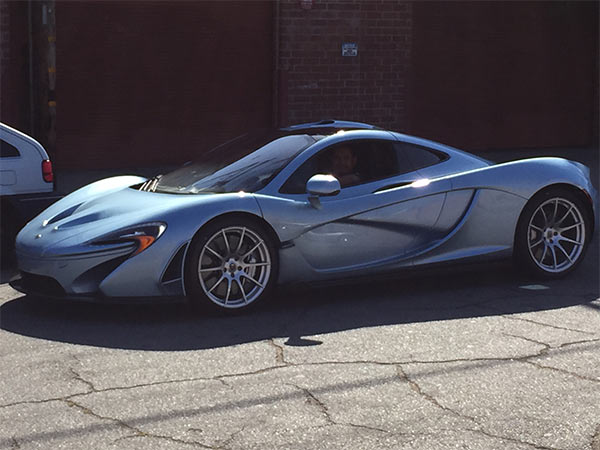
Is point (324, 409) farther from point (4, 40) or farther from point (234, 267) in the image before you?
point (4, 40)

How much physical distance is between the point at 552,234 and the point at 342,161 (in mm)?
1790

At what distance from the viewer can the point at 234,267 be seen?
24.0ft

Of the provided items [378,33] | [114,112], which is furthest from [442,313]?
[378,33]

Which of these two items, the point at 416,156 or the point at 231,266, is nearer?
the point at 231,266

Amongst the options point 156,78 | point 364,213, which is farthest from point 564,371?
point 156,78

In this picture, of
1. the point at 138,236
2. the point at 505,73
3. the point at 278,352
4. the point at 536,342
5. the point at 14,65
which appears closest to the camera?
the point at 278,352

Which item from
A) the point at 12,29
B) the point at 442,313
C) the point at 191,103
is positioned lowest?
the point at 442,313

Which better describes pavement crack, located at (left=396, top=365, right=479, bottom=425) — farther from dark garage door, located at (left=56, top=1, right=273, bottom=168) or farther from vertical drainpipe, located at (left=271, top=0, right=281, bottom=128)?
vertical drainpipe, located at (left=271, top=0, right=281, bottom=128)

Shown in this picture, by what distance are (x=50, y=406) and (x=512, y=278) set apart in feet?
14.0

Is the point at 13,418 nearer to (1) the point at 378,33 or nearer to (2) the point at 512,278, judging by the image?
(2) the point at 512,278

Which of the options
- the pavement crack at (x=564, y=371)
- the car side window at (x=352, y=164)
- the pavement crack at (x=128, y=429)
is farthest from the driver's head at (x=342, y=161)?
the pavement crack at (x=128, y=429)

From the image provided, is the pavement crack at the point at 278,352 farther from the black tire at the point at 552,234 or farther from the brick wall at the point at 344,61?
the brick wall at the point at 344,61

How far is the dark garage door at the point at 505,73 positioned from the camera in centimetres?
1762

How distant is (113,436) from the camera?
4973mm
